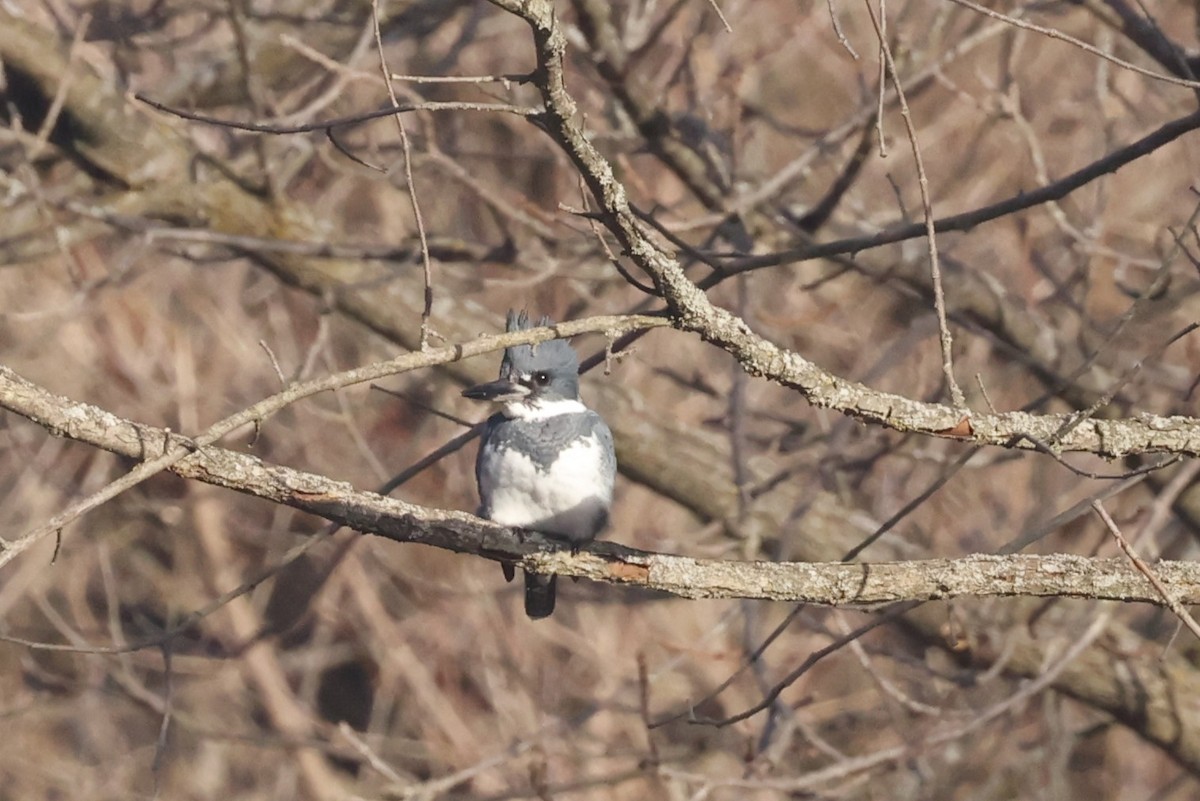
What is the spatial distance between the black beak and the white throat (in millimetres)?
32

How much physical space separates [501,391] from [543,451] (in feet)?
0.64

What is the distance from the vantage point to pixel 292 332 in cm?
676

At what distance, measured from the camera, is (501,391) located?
11.1 ft

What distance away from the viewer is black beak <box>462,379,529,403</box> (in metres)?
3.36

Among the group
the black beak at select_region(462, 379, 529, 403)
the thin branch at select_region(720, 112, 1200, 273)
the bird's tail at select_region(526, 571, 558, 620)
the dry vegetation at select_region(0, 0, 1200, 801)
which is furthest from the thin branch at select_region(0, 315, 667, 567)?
the bird's tail at select_region(526, 571, 558, 620)

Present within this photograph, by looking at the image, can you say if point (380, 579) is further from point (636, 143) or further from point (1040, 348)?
point (1040, 348)

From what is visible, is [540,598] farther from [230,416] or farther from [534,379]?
[230,416]

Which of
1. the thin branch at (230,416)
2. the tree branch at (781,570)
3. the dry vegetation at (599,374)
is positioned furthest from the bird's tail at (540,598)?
the thin branch at (230,416)

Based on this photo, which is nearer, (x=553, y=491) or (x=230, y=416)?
(x=230, y=416)

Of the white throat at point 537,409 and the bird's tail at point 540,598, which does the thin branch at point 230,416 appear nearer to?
the white throat at point 537,409

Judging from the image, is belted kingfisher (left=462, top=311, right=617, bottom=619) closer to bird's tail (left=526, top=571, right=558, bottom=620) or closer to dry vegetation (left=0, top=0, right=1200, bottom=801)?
bird's tail (left=526, top=571, right=558, bottom=620)

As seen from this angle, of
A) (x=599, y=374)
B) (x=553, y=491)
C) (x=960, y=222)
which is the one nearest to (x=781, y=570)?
(x=960, y=222)

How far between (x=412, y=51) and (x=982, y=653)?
9.60 feet

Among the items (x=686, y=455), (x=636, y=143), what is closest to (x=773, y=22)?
(x=636, y=143)
